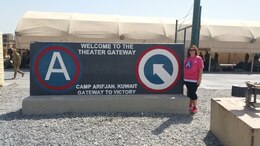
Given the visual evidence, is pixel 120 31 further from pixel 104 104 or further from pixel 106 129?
pixel 106 129

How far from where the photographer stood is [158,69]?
692 cm

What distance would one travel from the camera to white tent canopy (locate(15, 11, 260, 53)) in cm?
2139

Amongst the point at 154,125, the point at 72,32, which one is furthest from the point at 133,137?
the point at 72,32

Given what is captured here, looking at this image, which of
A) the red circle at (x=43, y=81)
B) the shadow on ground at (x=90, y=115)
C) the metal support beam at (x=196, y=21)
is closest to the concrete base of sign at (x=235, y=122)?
the shadow on ground at (x=90, y=115)

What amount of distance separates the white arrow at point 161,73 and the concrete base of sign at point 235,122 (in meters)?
1.88

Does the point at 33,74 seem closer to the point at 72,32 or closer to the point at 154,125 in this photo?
the point at 154,125

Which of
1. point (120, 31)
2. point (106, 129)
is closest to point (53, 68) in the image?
point (106, 129)

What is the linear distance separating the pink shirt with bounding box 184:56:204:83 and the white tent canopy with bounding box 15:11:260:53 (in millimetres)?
15800

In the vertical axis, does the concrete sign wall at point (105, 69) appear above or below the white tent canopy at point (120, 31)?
below

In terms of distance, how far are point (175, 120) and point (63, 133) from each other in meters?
2.46

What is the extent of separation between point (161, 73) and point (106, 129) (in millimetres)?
2335

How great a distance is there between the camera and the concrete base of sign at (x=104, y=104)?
6.20 m

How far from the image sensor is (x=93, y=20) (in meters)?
23.1

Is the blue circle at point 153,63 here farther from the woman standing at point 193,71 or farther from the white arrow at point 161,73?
the woman standing at point 193,71
